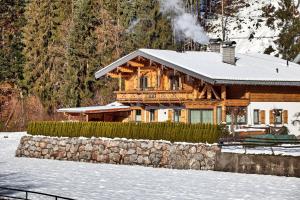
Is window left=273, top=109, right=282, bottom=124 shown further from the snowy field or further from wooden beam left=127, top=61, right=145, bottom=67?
the snowy field

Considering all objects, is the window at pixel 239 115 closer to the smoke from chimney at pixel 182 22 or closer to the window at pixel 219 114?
the window at pixel 219 114

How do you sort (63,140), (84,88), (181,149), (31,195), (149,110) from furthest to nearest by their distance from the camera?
(84,88)
(149,110)
(63,140)
(181,149)
(31,195)

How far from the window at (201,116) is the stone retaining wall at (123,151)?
10.2 meters

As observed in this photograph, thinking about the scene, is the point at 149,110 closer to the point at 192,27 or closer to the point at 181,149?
the point at 181,149

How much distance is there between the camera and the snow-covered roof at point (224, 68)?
36938 mm

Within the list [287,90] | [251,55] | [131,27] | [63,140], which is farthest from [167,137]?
[131,27]

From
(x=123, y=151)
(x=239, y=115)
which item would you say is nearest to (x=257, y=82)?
(x=239, y=115)

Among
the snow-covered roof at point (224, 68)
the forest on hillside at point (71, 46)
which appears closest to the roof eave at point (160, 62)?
the snow-covered roof at point (224, 68)

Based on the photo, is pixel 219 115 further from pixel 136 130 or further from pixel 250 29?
pixel 250 29

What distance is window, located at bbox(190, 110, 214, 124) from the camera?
127 feet

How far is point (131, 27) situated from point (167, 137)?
40625 millimetres

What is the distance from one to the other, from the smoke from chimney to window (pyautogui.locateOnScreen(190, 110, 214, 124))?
114ft

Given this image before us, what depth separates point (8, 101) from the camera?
225ft

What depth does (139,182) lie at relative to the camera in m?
22.7
